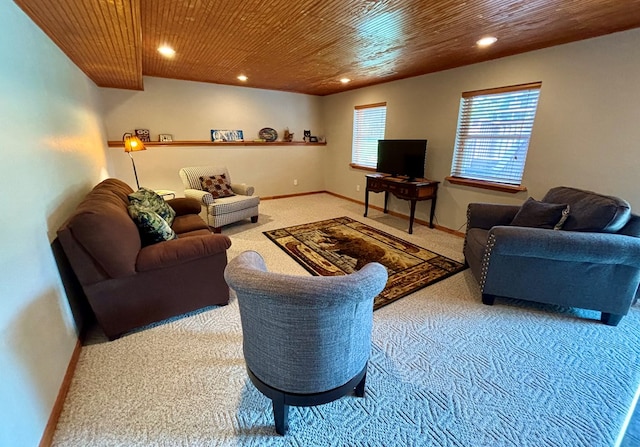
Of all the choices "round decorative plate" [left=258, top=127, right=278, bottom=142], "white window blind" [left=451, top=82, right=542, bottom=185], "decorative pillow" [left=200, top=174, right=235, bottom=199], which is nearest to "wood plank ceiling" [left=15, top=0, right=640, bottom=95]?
"white window blind" [left=451, top=82, right=542, bottom=185]

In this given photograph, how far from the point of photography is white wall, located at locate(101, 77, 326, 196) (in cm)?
438

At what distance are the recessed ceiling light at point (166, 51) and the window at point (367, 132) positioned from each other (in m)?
3.21

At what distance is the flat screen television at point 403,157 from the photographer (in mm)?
3992

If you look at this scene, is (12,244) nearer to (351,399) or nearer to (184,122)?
(351,399)

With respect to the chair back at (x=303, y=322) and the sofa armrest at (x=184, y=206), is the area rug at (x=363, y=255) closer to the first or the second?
the sofa armrest at (x=184, y=206)

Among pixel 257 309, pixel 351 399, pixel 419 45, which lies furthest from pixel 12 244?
pixel 419 45

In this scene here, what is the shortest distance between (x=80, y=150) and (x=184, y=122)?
2415 mm

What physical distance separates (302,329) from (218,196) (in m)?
3.55

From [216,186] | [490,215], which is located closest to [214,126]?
[216,186]

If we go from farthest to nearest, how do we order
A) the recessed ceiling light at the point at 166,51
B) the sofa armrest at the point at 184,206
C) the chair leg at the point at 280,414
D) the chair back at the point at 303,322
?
the sofa armrest at the point at 184,206
the recessed ceiling light at the point at 166,51
the chair leg at the point at 280,414
the chair back at the point at 303,322

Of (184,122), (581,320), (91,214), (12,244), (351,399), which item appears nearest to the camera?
(12,244)

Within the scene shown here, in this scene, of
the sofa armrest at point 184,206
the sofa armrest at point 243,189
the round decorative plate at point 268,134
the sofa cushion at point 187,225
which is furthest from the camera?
the round decorative plate at point 268,134

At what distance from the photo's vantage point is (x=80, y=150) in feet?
8.57

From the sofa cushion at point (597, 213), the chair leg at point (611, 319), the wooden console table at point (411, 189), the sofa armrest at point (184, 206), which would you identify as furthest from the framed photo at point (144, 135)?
the chair leg at point (611, 319)
